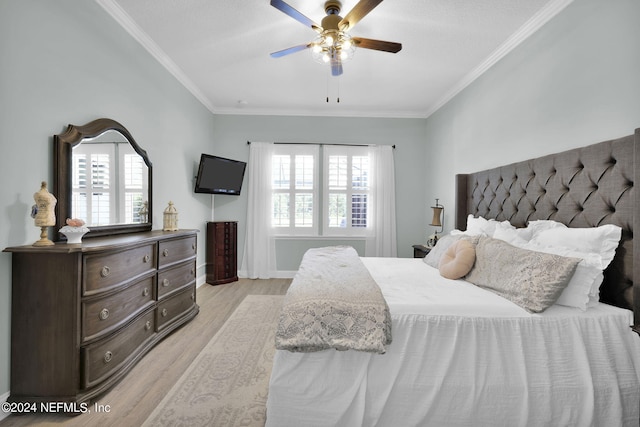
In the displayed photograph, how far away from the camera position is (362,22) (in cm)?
257

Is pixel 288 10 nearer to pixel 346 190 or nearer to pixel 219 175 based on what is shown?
pixel 219 175

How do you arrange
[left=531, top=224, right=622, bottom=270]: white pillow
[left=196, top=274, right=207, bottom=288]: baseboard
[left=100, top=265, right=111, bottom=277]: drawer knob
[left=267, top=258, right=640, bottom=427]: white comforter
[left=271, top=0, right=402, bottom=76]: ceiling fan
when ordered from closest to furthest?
[left=267, top=258, right=640, bottom=427]: white comforter
[left=531, top=224, right=622, bottom=270]: white pillow
[left=100, top=265, right=111, bottom=277]: drawer knob
[left=271, top=0, right=402, bottom=76]: ceiling fan
[left=196, top=274, right=207, bottom=288]: baseboard

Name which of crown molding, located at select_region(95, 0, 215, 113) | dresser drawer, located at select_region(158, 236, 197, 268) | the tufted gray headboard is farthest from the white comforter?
crown molding, located at select_region(95, 0, 215, 113)

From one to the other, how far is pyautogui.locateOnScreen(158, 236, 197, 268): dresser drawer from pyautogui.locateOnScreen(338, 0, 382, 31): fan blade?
238 centimetres

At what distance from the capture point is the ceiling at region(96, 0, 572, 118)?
2.41m

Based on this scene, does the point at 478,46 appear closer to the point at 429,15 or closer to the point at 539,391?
the point at 429,15

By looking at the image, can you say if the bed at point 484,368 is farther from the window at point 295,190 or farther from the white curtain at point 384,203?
the window at point 295,190

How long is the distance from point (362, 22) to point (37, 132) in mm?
2595

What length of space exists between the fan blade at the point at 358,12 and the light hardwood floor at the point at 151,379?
9.45 ft

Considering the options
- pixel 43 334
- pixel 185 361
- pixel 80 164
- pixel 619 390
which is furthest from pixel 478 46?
pixel 43 334

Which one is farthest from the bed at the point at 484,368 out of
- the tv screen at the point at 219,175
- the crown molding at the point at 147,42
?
the tv screen at the point at 219,175

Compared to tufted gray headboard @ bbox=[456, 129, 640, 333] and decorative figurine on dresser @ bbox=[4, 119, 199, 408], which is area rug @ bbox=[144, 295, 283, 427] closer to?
decorative figurine on dresser @ bbox=[4, 119, 199, 408]

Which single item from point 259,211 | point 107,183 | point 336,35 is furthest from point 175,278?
point 336,35

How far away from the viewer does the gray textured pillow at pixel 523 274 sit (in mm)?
1537
